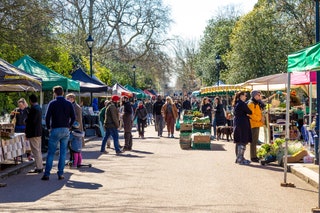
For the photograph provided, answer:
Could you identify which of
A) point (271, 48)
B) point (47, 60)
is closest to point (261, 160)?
point (47, 60)

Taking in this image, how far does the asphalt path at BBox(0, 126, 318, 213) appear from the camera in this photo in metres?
8.63

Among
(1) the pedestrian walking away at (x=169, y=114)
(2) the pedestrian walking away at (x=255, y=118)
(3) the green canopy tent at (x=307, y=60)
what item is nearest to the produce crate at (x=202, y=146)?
(2) the pedestrian walking away at (x=255, y=118)

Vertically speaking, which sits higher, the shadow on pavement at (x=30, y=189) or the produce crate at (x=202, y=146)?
the produce crate at (x=202, y=146)

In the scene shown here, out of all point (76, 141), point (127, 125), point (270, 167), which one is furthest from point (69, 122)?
point (127, 125)

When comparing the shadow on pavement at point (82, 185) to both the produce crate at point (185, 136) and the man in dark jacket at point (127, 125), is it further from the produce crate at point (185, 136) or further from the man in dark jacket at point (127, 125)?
the produce crate at point (185, 136)

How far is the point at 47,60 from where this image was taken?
29.6 metres

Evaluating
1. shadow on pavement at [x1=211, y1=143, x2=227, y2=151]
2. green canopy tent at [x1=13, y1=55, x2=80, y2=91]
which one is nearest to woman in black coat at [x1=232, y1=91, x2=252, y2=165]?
shadow on pavement at [x1=211, y1=143, x2=227, y2=151]

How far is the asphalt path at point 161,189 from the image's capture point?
28.3 feet

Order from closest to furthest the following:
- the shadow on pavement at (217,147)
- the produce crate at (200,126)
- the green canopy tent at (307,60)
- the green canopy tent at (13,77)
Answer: the green canopy tent at (307,60)
the green canopy tent at (13,77)
the shadow on pavement at (217,147)
the produce crate at (200,126)

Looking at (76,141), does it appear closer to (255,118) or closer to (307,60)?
(255,118)

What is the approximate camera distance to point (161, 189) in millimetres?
10328

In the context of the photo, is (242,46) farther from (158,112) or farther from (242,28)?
(158,112)

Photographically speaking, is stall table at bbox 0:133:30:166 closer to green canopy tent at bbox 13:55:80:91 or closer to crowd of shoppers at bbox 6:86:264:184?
crowd of shoppers at bbox 6:86:264:184

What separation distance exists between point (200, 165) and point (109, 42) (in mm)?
45074
